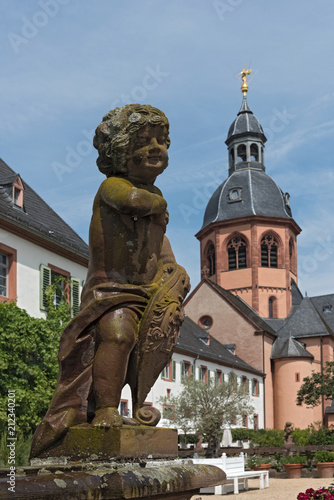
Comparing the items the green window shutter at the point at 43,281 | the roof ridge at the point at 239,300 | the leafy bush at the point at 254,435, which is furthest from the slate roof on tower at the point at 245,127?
the green window shutter at the point at 43,281

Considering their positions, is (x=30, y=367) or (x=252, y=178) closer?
(x=30, y=367)

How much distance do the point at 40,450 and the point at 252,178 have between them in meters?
66.9

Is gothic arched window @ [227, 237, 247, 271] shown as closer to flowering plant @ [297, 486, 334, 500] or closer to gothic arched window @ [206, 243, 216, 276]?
gothic arched window @ [206, 243, 216, 276]

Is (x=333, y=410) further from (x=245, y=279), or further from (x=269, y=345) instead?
(x=245, y=279)

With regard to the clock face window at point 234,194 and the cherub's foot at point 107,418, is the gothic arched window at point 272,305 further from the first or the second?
the cherub's foot at point 107,418

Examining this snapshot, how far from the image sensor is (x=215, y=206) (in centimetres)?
6881

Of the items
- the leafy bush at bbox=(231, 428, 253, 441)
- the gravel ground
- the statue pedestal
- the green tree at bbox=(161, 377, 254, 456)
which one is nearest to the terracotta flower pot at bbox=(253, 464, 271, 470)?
the gravel ground

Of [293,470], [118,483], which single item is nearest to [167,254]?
[118,483]

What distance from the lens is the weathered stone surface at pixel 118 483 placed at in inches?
111

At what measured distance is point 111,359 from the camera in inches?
161

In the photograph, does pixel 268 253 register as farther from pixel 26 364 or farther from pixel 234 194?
pixel 26 364

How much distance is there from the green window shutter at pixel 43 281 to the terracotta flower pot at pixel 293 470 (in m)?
10.6

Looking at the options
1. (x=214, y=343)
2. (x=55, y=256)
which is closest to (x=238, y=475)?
(x=55, y=256)

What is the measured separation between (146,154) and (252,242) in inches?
2385
